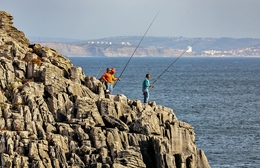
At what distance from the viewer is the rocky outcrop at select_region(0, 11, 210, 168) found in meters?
32.2

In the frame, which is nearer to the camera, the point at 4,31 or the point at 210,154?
the point at 4,31

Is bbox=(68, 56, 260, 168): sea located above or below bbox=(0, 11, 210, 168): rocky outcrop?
below

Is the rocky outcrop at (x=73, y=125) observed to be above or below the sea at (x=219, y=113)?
above

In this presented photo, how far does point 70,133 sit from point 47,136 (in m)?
1.26

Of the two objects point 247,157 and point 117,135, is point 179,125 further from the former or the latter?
point 247,157

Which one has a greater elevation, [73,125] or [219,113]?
[73,125]

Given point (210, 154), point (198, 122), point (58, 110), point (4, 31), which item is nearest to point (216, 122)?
point (198, 122)

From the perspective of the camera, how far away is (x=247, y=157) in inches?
2037

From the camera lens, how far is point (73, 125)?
34188mm

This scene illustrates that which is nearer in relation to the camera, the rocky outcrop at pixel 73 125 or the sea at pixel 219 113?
the rocky outcrop at pixel 73 125

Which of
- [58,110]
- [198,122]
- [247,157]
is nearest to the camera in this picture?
[58,110]

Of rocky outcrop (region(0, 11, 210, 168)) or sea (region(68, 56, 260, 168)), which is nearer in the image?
rocky outcrop (region(0, 11, 210, 168))

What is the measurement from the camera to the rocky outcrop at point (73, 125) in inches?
1267

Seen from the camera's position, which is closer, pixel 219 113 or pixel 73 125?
pixel 73 125
